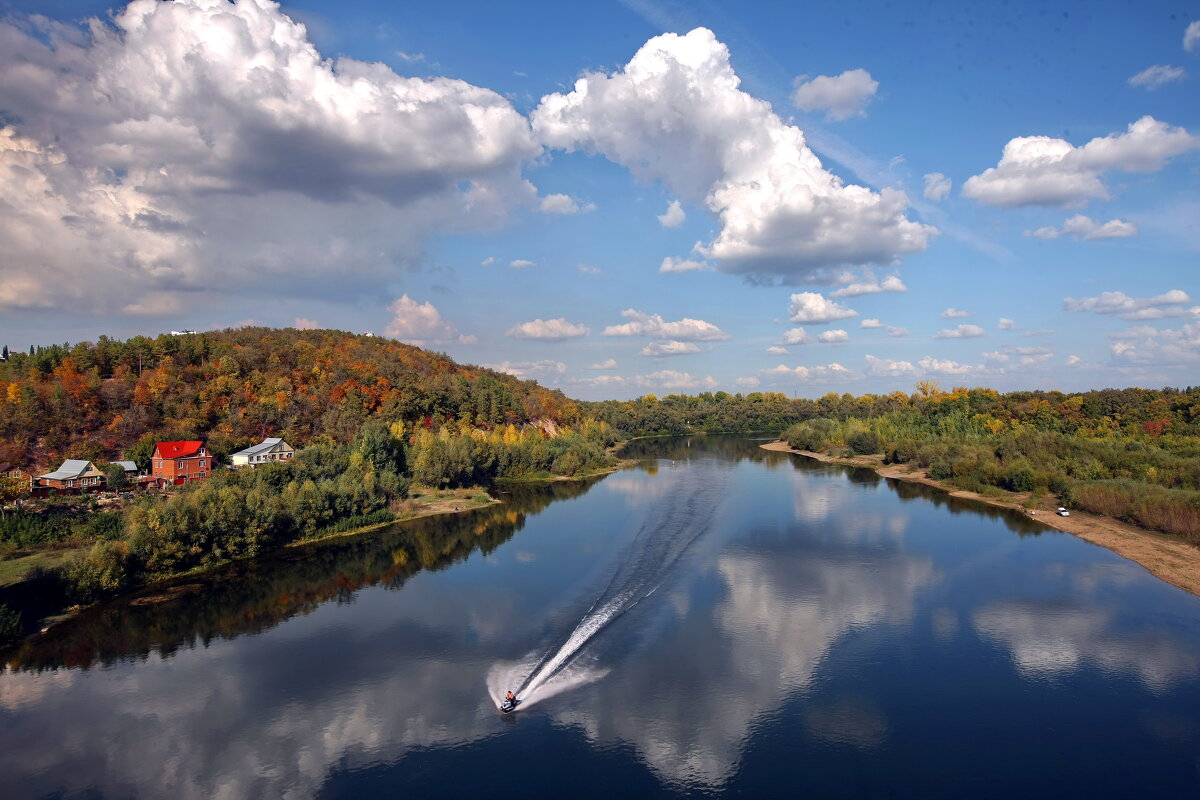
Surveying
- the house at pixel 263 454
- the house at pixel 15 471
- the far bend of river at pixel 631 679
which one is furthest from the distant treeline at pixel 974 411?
the house at pixel 15 471

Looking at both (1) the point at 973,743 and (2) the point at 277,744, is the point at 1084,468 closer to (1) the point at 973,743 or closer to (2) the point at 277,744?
(1) the point at 973,743

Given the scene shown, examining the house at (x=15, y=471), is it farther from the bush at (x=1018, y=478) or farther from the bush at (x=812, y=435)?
the bush at (x=812, y=435)

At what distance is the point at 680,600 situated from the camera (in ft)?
108

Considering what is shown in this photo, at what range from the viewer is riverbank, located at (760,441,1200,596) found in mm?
37375

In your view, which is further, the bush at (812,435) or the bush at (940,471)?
the bush at (812,435)

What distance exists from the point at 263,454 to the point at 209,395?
14.8m

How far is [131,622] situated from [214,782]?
16.2m

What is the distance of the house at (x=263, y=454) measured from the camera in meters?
57.5

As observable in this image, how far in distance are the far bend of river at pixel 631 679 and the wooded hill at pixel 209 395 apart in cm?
2815

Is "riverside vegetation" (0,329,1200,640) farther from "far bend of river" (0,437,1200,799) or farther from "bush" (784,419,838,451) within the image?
"far bend of river" (0,437,1200,799)

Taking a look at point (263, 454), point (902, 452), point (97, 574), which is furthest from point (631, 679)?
point (902, 452)

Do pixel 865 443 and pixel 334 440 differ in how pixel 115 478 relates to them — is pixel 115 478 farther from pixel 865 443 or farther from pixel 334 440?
pixel 865 443

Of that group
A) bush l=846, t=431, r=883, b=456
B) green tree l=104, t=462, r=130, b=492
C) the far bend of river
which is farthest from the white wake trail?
bush l=846, t=431, r=883, b=456

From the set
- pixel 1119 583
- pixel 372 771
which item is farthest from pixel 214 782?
pixel 1119 583
